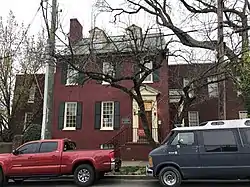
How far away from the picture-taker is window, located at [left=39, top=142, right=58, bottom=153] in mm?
11504

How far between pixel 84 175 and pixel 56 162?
1.21 m

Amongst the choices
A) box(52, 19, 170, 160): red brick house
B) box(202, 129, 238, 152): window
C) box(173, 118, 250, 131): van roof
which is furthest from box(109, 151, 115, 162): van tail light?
box(52, 19, 170, 160): red brick house

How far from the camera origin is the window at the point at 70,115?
22.4 metres

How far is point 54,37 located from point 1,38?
1241 cm

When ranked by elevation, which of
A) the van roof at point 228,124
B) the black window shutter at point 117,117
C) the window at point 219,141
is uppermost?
the black window shutter at point 117,117

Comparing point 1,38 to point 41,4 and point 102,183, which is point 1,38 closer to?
point 41,4

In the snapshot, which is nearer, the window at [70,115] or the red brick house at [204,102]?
the red brick house at [204,102]

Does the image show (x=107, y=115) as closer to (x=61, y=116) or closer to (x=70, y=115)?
(x=70, y=115)

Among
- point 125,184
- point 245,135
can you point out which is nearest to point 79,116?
point 125,184

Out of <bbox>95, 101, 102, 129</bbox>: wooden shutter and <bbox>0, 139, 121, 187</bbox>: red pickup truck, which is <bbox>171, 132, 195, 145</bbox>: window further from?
<bbox>95, 101, 102, 129</bbox>: wooden shutter

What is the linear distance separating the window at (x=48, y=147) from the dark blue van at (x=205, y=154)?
378cm

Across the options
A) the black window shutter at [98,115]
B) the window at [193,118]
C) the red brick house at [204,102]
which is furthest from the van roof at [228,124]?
the window at [193,118]

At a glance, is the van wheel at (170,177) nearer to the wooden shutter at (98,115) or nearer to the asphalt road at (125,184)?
the asphalt road at (125,184)

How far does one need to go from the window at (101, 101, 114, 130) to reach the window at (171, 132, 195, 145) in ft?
37.4
